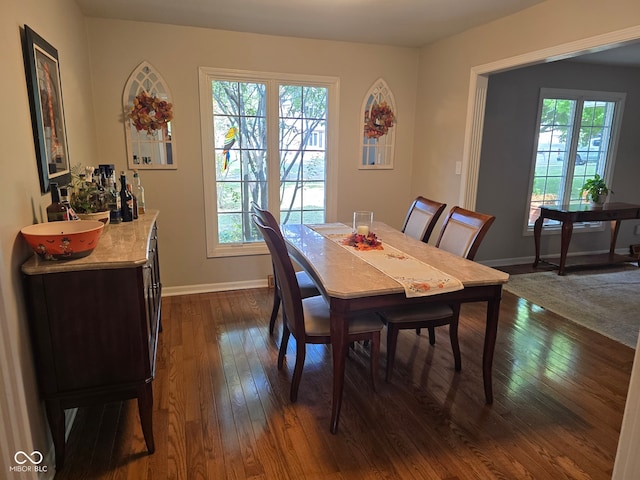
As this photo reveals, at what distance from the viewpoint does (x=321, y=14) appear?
3121mm

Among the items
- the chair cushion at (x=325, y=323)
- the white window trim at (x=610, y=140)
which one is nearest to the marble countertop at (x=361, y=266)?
the chair cushion at (x=325, y=323)

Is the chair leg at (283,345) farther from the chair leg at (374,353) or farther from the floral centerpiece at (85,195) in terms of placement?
the floral centerpiece at (85,195)

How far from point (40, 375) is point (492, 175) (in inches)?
177

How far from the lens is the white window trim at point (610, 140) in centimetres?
469

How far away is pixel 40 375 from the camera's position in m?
1.66

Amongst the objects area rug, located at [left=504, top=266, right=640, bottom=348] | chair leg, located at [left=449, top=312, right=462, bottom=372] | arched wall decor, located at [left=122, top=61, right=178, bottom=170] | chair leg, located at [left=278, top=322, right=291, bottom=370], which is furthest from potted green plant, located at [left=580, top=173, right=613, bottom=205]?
arched wall decor, located at [left=122, top=61, right=178, bottom=170]

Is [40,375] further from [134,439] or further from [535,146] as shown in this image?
[535,146]

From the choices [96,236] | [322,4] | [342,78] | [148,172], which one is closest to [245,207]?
[148,172]

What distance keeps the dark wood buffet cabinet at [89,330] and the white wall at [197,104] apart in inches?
78.9

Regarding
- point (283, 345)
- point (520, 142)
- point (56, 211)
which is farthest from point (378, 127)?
point (56, 211)

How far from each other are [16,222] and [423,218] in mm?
2385

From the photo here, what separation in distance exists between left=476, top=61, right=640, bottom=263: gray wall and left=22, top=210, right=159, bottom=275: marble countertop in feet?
12.5

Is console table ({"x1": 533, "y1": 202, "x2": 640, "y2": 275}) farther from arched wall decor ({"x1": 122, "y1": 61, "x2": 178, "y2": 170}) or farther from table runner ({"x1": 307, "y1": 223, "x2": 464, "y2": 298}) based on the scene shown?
arched wall decor ({"x1": 122, "y1": 61, "x2": 178, "y2": 170})

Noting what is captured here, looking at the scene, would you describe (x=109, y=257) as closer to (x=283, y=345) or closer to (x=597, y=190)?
(x=283, y=345)
